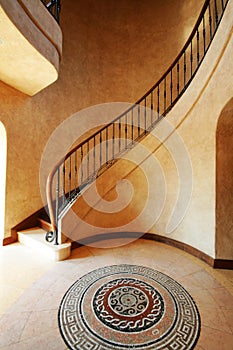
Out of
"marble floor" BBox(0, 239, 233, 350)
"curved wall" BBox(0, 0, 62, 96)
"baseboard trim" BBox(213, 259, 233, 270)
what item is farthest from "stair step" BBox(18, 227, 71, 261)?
"curved wall" BBox(0, 0, 62, 96)

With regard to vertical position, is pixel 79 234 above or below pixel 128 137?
below

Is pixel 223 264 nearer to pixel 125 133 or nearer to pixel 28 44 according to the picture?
pixel 125 133

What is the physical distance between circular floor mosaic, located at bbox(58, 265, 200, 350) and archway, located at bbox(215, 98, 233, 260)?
890 millimetres

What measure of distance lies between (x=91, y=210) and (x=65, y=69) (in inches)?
128

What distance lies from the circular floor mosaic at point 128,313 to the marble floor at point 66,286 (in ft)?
0.33

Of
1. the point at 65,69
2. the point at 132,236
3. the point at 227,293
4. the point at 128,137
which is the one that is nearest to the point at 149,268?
the point at 227,293

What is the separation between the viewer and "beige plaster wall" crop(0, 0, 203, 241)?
354cm

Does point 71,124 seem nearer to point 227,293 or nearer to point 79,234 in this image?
point 79,234

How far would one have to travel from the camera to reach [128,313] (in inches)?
72.0

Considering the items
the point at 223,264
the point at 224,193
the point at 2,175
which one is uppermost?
the point at 2,175

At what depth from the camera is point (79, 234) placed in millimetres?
3289

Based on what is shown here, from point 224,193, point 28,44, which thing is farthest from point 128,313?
point 28,44

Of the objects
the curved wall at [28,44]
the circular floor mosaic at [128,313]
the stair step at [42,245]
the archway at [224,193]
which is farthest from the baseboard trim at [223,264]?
the curved wall at [28,44]

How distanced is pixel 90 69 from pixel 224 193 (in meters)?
4.27
